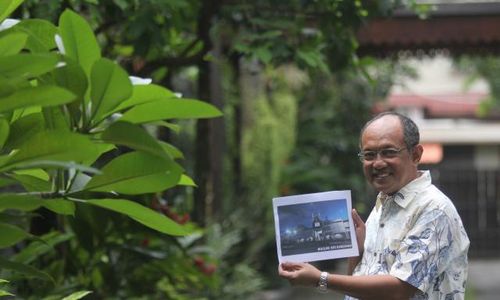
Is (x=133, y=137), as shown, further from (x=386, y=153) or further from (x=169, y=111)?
(x=386, y=153)

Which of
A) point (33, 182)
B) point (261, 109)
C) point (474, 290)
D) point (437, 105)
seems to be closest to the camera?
point (33, 182)

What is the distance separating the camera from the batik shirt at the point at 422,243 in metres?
3.54

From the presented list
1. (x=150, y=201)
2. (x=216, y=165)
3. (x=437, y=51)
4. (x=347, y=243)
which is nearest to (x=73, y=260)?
(x=150, y=201)

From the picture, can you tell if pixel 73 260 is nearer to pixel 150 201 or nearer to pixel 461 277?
pixel 150 201

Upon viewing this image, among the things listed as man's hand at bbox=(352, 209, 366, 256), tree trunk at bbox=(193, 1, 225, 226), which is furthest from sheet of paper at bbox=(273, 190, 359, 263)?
tree trunk at bbox=(193, 1, 225, 226)

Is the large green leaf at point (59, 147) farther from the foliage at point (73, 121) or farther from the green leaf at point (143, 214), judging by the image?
the green leaf at point (143, 214)

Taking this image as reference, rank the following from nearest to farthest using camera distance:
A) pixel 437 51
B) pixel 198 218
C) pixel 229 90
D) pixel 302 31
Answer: pixel 302 31 < pixel 198 218 < pixel 437 51 < pixel 229 90

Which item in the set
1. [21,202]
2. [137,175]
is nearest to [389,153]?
[137,175]

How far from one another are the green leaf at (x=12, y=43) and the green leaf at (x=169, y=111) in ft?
1.17

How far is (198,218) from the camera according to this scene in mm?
10070

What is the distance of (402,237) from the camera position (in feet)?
12.0

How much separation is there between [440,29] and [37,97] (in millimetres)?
10046

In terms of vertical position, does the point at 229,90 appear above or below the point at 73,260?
above

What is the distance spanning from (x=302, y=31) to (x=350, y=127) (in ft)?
40.2
